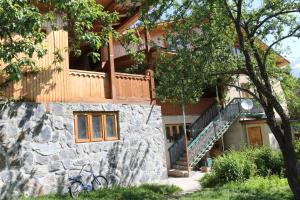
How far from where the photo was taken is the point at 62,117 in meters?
12.3

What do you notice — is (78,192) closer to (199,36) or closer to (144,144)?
(144,144)

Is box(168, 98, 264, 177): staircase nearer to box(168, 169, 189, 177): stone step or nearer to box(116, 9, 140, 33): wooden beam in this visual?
box(168, 169, 189, 177): stone step

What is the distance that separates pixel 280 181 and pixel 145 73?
23.5 feet

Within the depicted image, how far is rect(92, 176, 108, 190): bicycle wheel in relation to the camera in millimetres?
12523

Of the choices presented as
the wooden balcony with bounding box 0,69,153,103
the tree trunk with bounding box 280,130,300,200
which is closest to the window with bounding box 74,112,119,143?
the wooden balcony with bounding box 0,69,153,103

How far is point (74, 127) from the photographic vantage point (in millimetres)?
12602

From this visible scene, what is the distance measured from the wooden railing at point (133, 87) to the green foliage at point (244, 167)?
4219 millimetres

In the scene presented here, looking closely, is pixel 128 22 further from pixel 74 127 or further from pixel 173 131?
pixel 173 131

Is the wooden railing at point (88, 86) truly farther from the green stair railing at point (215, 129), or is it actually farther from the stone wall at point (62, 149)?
the green stair railing at point (215, 129)

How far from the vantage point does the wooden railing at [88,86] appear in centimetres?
1294

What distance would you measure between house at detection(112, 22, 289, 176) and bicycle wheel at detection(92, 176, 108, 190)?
564 cm

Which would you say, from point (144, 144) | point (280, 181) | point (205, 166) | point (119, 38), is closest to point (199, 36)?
point (119, 38)

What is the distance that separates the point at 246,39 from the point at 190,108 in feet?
36.0

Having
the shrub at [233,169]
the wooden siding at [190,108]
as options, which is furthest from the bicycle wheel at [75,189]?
the wooden siding at [190,108]
